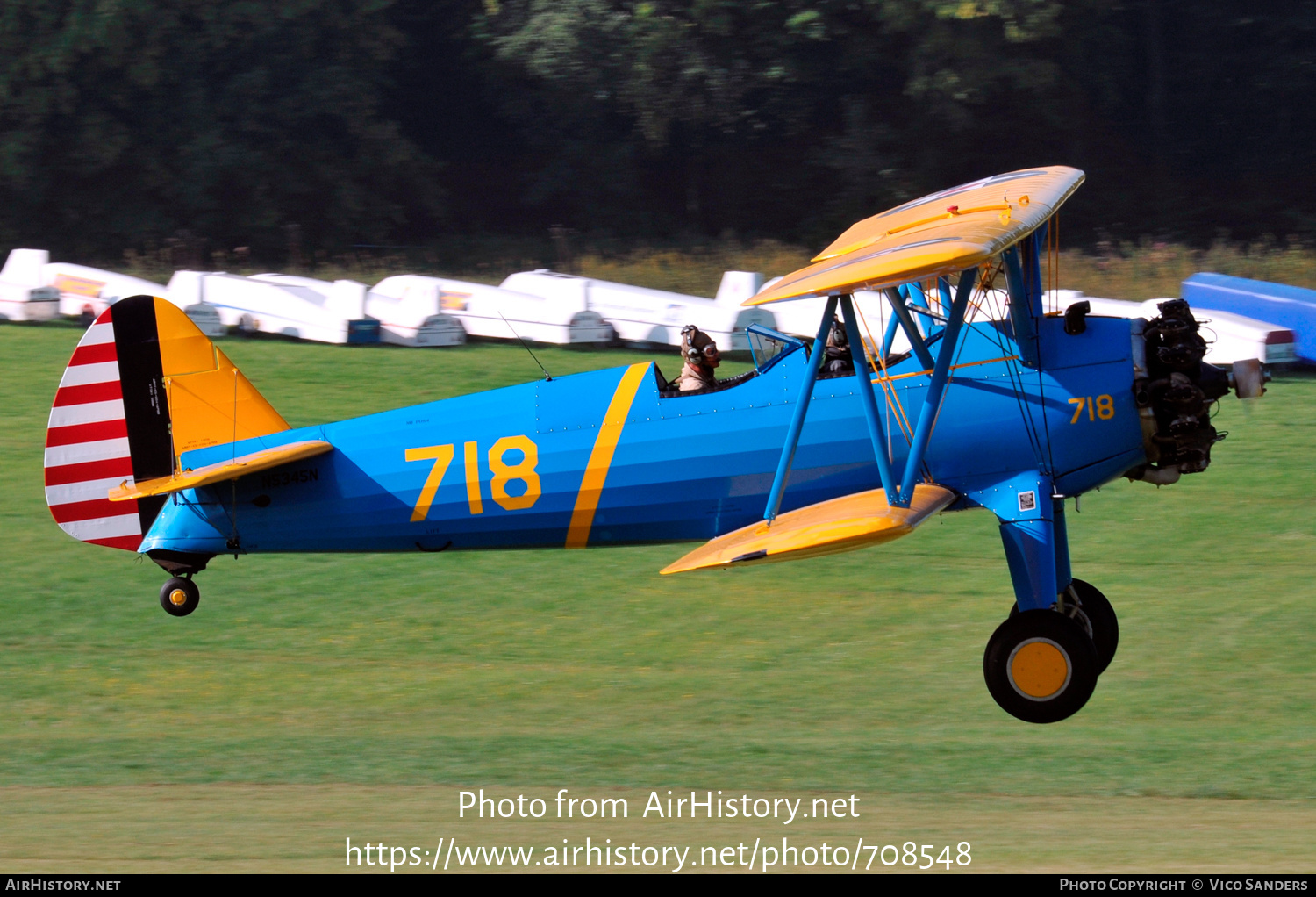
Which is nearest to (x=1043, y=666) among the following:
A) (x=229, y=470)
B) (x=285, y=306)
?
(x=229, y=470)

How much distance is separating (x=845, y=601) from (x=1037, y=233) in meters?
4.50

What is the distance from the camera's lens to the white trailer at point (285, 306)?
2103 centimetres

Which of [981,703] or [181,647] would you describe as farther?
[181,647]

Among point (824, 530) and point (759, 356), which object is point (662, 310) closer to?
point (759, 356)

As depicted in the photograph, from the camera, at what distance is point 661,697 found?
→ 10.9 m

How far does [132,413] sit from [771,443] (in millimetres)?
4421

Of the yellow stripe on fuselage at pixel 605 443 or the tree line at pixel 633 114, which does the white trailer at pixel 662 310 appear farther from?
the tree line at pixel 633 114

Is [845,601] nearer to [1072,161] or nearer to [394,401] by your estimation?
[394,401]

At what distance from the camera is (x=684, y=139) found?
120ft

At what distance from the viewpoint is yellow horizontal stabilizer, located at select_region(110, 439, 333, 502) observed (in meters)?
9.80

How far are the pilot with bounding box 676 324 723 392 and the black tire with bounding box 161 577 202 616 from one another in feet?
12.3

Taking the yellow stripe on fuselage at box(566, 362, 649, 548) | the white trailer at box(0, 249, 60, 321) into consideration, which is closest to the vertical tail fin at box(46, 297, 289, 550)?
the yellow stripe on fuselage at box(566, 362, 649, 548)
